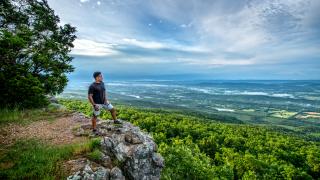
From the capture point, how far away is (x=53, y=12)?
33.9 metres

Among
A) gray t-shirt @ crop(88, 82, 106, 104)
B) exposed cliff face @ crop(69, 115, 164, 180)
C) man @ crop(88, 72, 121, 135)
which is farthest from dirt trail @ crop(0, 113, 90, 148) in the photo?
gray t-shirt @ crop(88, 82, 106, 104)

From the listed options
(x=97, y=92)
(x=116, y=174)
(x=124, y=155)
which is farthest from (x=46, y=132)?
(x=116, y=174)

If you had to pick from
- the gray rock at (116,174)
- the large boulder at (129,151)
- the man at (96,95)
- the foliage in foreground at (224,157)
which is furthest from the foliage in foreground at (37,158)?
the foliage in foreground at (224,157)

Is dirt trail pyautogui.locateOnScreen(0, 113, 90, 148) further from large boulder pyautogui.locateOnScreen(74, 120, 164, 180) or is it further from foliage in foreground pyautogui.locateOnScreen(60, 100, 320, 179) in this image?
foliage in foreground pyautogui.locateOnScreen(60, 100, 320, 179)

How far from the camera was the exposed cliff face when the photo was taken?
510 inches

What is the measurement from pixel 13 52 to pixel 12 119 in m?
6.11

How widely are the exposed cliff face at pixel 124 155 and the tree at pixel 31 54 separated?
7665mm

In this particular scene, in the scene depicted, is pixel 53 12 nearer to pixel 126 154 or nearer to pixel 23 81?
pixel 23 81

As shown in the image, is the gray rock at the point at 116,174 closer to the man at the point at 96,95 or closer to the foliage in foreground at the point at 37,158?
the foliage in foreground at the point at 37,158

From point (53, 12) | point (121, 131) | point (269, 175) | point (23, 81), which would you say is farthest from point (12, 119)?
point (269, 175)

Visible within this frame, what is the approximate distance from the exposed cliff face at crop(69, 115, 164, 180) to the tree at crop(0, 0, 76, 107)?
766 centimetres

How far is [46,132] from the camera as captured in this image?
17.2 m

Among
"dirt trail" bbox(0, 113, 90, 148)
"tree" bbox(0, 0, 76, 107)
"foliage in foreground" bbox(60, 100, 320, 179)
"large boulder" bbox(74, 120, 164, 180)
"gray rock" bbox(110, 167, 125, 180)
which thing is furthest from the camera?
"foliage in foreground" bbox(60, 100, 320, 179)

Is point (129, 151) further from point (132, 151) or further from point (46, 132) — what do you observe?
point (46, 132)
